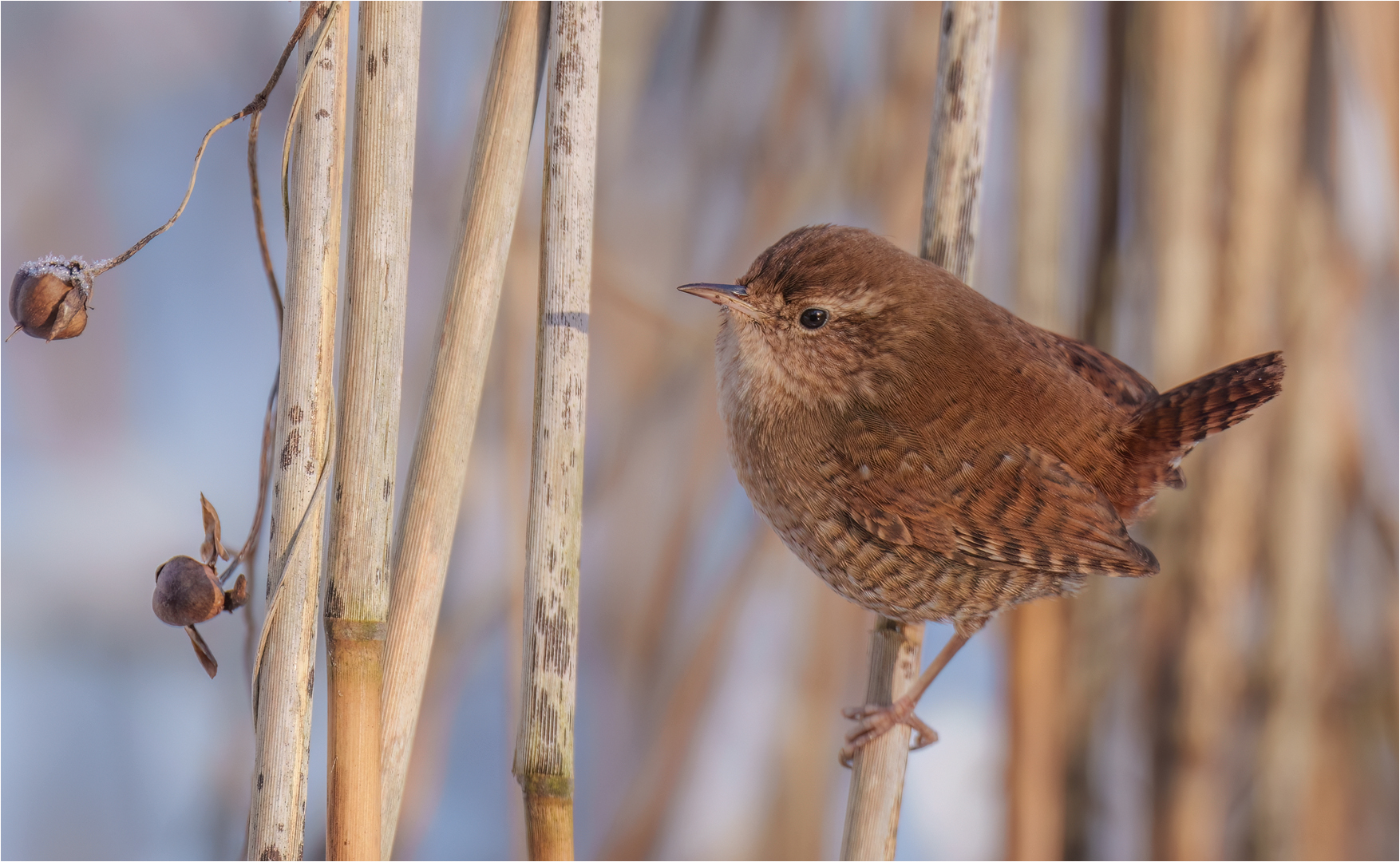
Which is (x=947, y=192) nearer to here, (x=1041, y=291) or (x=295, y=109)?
(x=1041, y=291)

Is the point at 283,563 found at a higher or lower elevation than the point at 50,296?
lower

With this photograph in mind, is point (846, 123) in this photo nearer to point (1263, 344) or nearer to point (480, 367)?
point (1263, 344)

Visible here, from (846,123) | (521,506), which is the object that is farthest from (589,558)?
(846,123)

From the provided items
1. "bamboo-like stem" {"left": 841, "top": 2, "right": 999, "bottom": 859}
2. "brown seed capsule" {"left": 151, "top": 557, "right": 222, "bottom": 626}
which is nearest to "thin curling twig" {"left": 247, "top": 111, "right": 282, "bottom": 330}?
"brown seed capsule" {"left": 151, "top": 557, "right": 222, "bottom": 626}

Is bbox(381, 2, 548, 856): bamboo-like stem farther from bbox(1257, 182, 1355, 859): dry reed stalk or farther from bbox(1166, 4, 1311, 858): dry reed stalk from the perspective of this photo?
bbox(1257, 182, 1355, 859): dry reed stalk

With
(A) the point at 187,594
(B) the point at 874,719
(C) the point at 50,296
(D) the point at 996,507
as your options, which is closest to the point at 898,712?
(B) the point at 874,719
